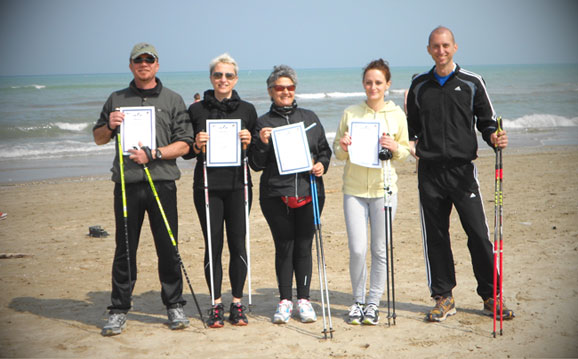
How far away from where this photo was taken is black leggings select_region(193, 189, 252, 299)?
15.0 ft

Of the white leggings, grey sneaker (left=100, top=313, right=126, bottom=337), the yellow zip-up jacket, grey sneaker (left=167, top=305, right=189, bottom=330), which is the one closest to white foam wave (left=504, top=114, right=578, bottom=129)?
the yellow zip-up jacket

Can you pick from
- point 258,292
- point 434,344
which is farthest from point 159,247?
point 434,344

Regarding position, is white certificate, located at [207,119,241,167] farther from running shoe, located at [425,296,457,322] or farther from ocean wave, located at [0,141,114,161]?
ocean wave, located at [0,141,114,161]

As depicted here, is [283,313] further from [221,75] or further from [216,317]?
[221,75]

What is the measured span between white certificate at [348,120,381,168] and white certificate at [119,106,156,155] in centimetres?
156

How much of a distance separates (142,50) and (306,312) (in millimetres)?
2410

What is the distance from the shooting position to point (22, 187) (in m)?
11.7

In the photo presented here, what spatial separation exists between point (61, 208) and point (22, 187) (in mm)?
2729

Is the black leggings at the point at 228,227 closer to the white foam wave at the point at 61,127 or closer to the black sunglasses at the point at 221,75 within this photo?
the black sunglasses at the point at 221,75

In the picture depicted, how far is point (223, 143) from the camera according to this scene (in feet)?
14.8

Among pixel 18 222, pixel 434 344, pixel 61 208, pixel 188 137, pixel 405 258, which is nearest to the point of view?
pixel 434 344

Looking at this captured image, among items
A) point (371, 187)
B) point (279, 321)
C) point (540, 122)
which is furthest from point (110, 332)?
point (540, 122)

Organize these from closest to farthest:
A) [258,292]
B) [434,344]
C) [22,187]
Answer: [434,344], [258,292], [22,187]

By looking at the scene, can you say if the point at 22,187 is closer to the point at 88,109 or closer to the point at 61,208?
the point at 61,208
